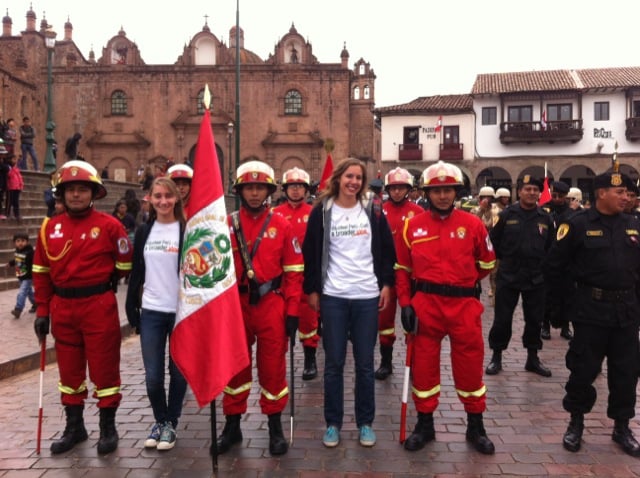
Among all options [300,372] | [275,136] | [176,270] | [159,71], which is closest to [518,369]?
[300,372]

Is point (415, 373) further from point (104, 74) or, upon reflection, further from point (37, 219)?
point (104, 74)

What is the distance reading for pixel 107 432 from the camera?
454cm

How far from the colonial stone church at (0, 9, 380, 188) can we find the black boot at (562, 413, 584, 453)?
38601 millimetres

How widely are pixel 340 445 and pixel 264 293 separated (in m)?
1.40

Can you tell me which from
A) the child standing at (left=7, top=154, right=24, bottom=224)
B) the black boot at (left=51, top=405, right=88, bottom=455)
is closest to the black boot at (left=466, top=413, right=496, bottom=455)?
the black boot at (left=51, top=405, right=88, bottom=455)

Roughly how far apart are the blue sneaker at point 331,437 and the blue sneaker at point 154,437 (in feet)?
4.46

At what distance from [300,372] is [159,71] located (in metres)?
41.7

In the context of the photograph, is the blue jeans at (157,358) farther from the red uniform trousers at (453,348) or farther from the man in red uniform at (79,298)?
the red uniform trousers at (453,348)

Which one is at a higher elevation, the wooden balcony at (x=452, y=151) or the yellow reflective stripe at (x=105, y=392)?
the wooden balcony at (x=452, y=151)

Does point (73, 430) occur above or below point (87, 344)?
below

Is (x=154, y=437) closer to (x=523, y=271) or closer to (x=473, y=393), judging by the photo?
(x=473, y=393)

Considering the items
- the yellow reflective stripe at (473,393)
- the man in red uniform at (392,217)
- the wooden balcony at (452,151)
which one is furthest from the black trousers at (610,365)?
the wooden balcony at (452,151)

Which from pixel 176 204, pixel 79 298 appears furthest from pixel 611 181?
pixel 79 298

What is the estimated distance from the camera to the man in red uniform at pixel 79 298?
4.44 metres
